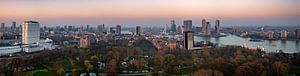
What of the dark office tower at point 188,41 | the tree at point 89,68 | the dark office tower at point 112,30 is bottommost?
the tree at point 89,68

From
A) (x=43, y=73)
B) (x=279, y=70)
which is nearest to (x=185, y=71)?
(x=279, y=70)

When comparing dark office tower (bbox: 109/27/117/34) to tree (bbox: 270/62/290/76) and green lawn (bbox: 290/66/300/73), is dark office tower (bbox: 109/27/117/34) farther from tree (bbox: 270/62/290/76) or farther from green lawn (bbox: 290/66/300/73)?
tree (bbox: 270/62/290/76)

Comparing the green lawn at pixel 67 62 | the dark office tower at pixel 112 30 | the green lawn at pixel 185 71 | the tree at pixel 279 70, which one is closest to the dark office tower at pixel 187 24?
the dark office tower at pixel 112 30

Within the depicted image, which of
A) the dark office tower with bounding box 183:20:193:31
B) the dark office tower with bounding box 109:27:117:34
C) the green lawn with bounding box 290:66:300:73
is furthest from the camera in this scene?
the dark office tower with bounding box 109:27:117:34

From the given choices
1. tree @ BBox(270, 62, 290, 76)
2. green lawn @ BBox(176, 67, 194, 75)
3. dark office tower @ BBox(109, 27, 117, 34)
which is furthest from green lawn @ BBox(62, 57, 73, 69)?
dark office tower @ BBox(109, 27, 117, 34)

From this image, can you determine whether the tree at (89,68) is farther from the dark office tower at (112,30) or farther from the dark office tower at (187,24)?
the dark office tower at (112,30)

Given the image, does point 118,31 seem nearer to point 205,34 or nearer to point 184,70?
point 205,34

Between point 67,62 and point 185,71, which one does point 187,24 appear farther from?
point 185,71

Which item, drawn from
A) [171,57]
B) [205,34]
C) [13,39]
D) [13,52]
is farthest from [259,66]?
[205,34]

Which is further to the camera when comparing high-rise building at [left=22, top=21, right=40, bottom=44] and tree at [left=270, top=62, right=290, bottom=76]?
high-rise building at [left=22, top=21, right=40, bottom=44]
